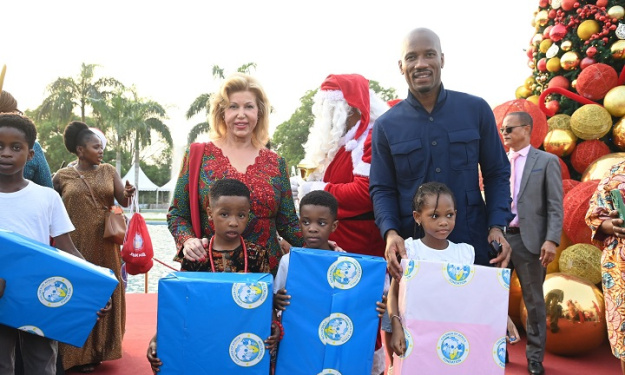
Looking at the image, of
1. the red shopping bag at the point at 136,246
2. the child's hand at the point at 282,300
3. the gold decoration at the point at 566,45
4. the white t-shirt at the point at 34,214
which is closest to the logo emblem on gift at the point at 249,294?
the child's hand at the point at 282,300

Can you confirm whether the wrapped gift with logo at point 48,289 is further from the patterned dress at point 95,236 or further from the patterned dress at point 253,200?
the patterned dress at point 95,236

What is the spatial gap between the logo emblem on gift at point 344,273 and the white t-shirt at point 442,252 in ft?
1.47

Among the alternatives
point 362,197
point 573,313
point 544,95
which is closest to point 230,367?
point 362,197

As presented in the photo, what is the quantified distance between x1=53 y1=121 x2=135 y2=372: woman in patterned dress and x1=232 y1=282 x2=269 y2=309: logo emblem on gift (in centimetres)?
230

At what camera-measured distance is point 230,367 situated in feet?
5.96

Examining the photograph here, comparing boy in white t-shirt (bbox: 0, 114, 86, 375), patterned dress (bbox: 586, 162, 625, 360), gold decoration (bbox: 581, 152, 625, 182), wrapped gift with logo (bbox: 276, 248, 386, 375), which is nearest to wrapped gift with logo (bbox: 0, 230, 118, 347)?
boy in white t-shirt (bbox: 0, 114, 86, 375)

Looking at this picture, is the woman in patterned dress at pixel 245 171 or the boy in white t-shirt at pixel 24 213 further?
the woman in patterned dress at pixel 245 171

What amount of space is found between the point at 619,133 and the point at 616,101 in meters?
0.30

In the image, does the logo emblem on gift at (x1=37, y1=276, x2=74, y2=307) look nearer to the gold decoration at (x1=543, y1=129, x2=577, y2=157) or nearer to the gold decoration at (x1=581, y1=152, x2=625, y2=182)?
the gold decoration at (x1=581, y1=152, x2=625, y2=182)

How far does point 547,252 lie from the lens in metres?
3.77

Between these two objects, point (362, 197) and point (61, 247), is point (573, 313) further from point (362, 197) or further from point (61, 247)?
point (61, 247)

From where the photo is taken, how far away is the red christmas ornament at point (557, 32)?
5266mm

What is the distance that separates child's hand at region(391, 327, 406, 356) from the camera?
1.91 metres

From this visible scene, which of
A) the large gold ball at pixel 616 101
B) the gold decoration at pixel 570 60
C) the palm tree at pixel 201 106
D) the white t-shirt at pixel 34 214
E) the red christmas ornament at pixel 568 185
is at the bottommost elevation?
the white t-shirt at pixel 34 214
